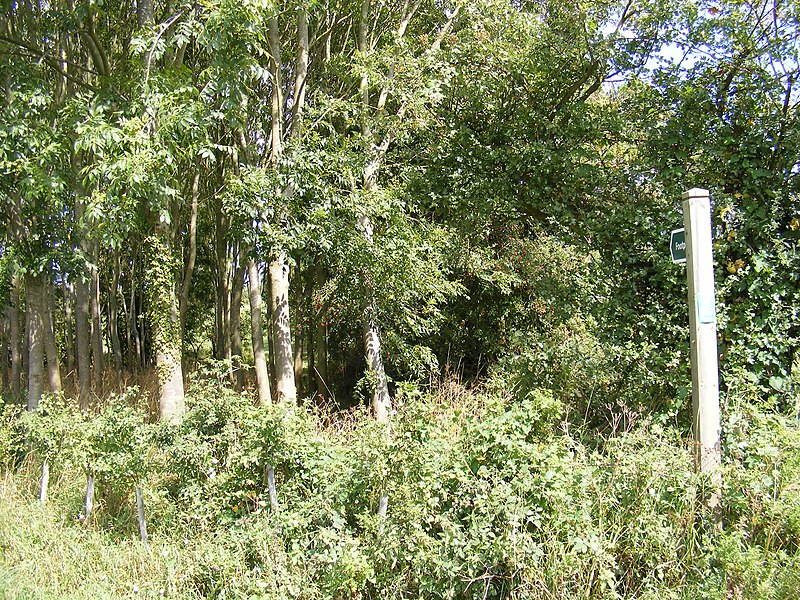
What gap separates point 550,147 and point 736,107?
2.44 m

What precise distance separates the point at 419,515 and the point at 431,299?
5.79 m

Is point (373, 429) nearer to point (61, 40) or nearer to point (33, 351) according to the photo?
point (33, 351)

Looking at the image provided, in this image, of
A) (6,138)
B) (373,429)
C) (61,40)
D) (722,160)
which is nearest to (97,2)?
(6,138)

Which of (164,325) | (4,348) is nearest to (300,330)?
(164,325)

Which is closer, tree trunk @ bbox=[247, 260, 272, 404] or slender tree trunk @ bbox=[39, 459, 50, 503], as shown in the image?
slender tree trunk @ bbox=[39, 459, 50, 503]

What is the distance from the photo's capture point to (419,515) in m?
3.63

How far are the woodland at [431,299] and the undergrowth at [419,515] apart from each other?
0.02 m

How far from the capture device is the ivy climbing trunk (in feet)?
23.0

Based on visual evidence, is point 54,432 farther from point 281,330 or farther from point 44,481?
point 281,330

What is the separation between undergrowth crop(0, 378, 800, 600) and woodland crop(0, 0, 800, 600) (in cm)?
2

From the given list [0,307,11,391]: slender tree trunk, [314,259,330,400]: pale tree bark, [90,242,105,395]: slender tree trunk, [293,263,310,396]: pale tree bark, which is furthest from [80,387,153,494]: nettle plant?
[0,307,11,391]: slender tree trunk

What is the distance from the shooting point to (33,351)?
741cm

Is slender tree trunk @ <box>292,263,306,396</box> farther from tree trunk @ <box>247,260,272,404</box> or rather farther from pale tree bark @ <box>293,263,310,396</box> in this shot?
tree trunk @ <box>247,260,272,404</box>

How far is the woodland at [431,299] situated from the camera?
12.1 feet
